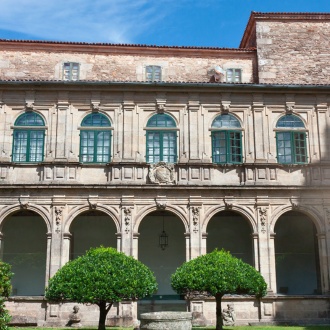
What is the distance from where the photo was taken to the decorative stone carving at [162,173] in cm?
2121

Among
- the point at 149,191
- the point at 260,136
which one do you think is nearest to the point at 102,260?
the point at 149,191

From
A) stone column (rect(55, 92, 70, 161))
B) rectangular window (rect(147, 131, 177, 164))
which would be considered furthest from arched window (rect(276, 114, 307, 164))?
stone column (rect(55, 92, 70, 161))

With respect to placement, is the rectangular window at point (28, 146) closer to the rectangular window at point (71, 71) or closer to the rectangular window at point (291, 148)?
the rectangular window at point (71, 71)

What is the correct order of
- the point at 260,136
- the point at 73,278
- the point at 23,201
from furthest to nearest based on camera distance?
the point at 260,136, the point at 23,201, the point at 73,278

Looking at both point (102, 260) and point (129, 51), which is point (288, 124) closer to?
point (129, 51)

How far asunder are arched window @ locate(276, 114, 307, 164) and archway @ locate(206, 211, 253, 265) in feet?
11.8

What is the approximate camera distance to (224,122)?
73.5 ft

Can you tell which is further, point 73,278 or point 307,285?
point 307,285

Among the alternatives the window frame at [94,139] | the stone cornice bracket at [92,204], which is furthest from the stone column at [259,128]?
the stone cornice bracket at [92,204]

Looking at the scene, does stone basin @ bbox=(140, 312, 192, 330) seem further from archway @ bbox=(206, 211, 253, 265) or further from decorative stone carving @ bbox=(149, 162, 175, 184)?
archway @ bbox=(206, 211, 253, 265)

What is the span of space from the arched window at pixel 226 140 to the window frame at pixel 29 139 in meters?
6.69

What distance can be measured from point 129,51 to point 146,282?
11.8 meters

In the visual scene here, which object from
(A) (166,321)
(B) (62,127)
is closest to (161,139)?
(B) (62,127)

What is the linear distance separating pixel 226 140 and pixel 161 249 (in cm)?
548
